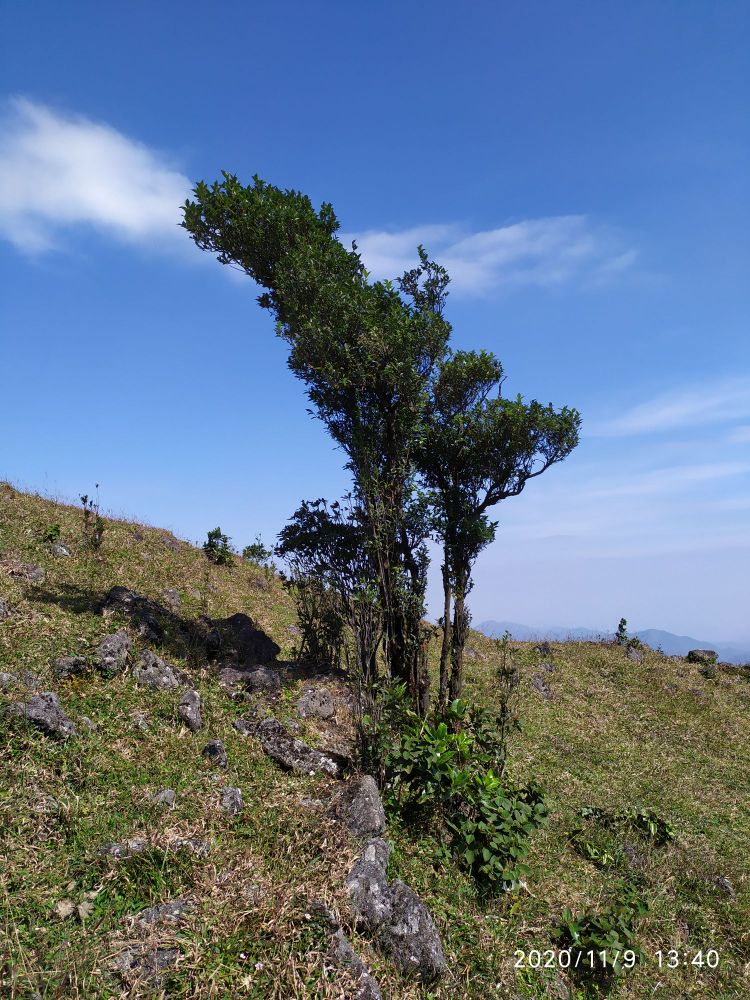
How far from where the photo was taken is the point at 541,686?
22.4 meters

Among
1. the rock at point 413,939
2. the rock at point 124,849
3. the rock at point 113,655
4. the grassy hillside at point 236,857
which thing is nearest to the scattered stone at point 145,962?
the grassy hillside at point 236,857

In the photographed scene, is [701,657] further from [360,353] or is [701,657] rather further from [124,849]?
[124,849]

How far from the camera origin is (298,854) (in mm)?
6809

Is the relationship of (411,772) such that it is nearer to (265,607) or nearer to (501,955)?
(501,955)

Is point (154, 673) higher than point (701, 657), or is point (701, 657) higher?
point (154, 673)

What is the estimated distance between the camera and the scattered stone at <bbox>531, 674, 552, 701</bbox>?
21859 millimetres

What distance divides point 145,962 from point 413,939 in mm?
2854

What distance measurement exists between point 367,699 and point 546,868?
4260 millimetres

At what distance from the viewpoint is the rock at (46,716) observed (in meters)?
7.53

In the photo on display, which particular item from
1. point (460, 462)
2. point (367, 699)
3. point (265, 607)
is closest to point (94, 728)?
point (367, 699)

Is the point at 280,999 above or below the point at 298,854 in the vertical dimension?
below

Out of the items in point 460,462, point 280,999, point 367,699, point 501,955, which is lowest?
point 501,955

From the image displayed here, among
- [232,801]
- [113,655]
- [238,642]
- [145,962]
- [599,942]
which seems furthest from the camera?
[238,642]

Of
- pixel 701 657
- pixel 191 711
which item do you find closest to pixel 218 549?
pixel 191 711
